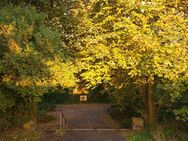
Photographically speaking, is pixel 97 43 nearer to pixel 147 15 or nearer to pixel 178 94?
pixel 147 15

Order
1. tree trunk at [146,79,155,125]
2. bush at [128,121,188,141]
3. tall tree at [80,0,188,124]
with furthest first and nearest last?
tree trunk at [146,79,155,125], bush at [128,121,188,141], tall tree at [80,0,188,124]

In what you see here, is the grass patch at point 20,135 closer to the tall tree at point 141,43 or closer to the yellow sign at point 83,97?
the tall tree at point 141,43

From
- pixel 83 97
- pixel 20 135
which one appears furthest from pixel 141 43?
pixel 83 97

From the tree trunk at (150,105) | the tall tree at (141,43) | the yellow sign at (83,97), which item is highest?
the tall tree at (141,43)

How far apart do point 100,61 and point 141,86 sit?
2.44 m

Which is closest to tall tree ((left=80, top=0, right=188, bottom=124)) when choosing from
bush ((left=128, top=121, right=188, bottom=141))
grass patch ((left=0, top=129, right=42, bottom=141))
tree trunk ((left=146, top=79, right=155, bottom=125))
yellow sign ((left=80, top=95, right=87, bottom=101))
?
tree trunk ((left=146, top=79, right=155, bottom=125))

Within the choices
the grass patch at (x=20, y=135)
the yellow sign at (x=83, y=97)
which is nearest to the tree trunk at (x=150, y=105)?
the grass patch at (x=20, y=135)

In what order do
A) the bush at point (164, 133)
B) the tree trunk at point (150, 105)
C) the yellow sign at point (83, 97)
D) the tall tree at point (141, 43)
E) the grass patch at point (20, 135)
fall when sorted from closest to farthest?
the tall tree at point (141, 43) → the bush at point (164, 133) → the grass patch at point (20, 135) → the tree trunk at point (150, 105) → the yellow sign at point (83, 97)

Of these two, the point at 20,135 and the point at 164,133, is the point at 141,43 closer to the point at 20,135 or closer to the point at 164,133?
the point at 164,133

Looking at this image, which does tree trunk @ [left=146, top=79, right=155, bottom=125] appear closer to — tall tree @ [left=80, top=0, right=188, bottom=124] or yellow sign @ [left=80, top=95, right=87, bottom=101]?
tall tree @ [left=80, top=0, right=188, bottom=124]

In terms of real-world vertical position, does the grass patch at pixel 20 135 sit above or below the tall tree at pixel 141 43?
below

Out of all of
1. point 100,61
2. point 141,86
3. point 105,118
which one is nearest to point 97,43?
point 100,61

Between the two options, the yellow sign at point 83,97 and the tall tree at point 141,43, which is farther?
the yellow sign at point 83,97

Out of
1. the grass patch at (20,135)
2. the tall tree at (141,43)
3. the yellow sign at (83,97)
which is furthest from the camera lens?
the yellow sign at (83,97)
